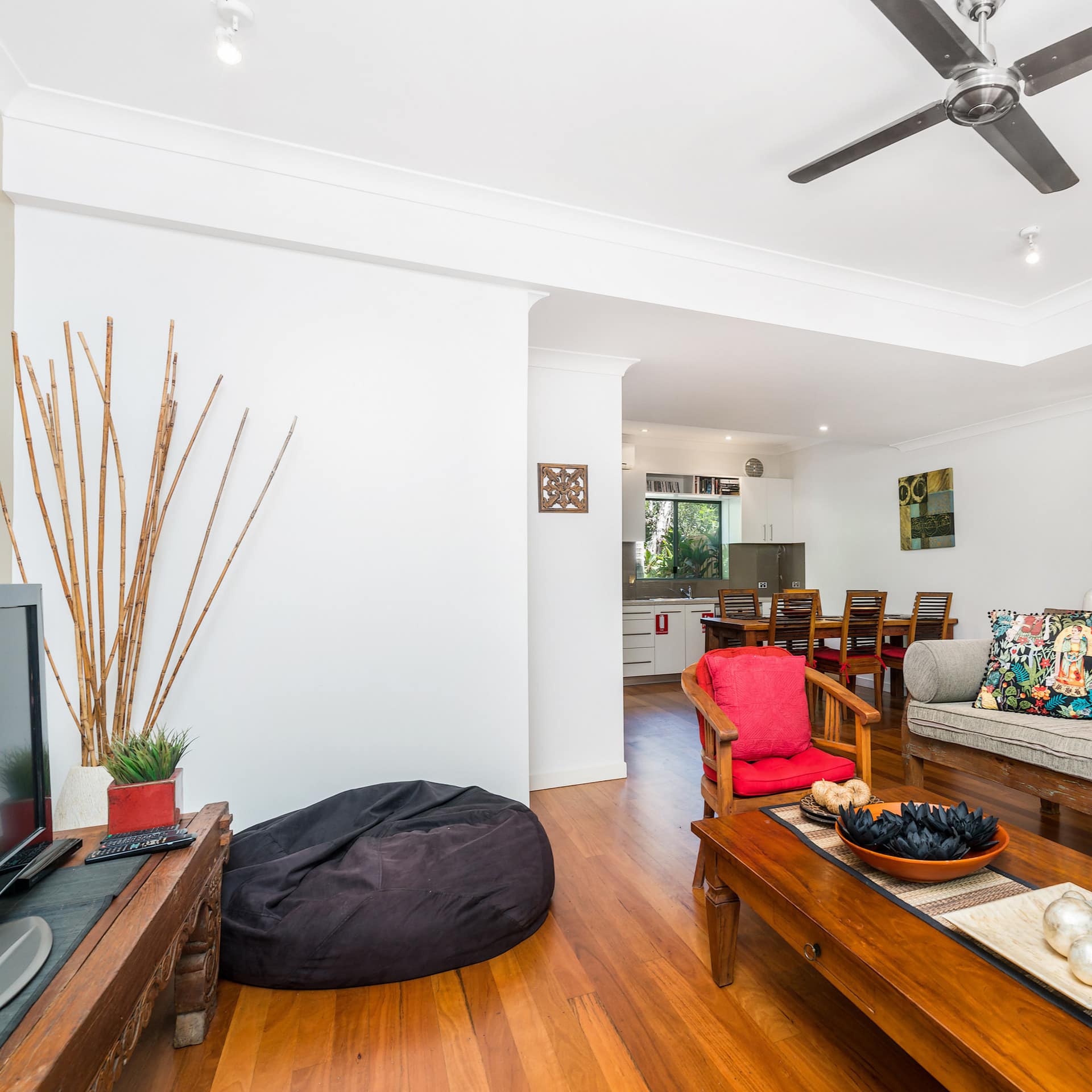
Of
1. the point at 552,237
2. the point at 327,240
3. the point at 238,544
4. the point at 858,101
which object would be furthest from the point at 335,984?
the point at 858,101

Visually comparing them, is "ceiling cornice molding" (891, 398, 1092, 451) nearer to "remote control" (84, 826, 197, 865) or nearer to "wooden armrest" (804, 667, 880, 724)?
"wooden armrest" (804, 667, 880, 724)

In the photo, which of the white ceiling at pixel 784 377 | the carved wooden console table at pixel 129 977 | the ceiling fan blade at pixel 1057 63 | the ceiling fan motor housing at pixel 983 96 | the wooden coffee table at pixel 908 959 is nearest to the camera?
the carved wooden console table at pixel 129 977

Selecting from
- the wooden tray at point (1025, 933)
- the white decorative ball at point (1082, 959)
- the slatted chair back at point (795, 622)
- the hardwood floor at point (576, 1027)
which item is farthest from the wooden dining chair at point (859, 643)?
the white decorative ball at point (1082, 959)

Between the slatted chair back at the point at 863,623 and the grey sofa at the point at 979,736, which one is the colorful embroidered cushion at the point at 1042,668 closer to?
the grey sofa at the point at 979,736

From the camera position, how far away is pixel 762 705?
243 centimetres

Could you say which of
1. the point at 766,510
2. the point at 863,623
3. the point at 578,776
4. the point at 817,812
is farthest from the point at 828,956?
the point at 766,510

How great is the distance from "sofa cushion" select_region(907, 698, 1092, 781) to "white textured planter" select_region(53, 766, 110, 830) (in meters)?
3.20

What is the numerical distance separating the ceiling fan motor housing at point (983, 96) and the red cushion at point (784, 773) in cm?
205

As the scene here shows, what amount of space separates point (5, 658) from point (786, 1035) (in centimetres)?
197

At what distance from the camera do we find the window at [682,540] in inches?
289

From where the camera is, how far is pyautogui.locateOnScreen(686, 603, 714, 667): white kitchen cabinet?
6617mm

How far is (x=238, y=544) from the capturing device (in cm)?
223

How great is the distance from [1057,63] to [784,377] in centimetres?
250

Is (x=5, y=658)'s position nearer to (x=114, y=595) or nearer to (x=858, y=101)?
(x=114, y=595)
